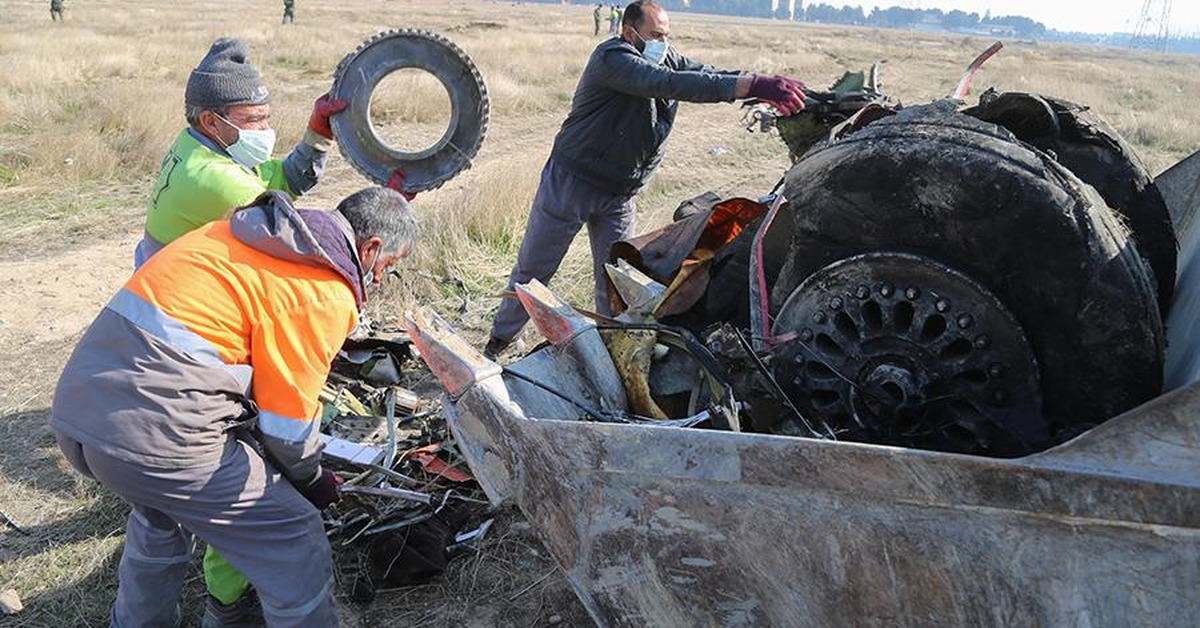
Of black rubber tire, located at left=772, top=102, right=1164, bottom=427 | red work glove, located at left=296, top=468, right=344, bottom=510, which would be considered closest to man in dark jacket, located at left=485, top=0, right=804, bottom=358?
black rubber tire, located at left=772, top=102, right=1164, bottom=427

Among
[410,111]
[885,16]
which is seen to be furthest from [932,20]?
[410,111]

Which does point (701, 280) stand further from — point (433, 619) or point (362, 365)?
point (362, 365)

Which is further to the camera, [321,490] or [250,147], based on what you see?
[250,147]

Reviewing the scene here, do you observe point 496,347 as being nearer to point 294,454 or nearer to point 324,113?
point 324,113

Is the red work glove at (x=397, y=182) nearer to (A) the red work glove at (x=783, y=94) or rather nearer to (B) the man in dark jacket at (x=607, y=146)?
(B) the man in dark jacket at (x=607, y=146)

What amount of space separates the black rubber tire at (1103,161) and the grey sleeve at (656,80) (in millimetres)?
1450

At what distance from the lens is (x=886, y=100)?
3922 millimetres

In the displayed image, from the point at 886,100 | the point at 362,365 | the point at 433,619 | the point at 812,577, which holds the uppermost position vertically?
the point at 886,100

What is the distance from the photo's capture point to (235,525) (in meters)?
2.76

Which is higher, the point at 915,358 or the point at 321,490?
the point at 915,358

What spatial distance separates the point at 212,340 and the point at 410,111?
12.3m

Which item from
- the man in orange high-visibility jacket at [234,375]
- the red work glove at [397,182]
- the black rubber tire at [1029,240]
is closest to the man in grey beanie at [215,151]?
the man in orange high-visibility jacket at [234,375]

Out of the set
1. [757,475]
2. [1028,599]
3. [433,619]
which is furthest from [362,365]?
[1028,599]

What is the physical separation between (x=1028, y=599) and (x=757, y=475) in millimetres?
593
